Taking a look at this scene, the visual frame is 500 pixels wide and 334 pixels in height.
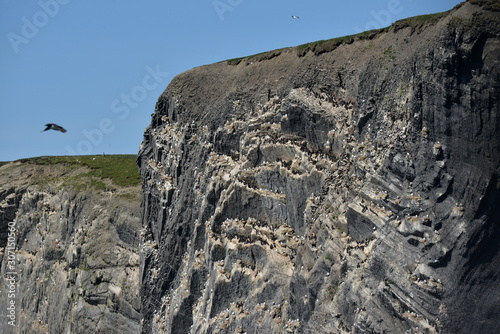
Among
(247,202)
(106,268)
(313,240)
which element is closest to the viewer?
(313,240)

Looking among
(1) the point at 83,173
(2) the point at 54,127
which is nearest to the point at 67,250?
(1) the point at 83,173

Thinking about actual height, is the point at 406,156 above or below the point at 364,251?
above

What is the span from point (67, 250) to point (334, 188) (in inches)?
1250

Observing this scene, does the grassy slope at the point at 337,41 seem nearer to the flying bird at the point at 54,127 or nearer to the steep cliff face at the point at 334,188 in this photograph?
the steep cliff face at the point at 334,188

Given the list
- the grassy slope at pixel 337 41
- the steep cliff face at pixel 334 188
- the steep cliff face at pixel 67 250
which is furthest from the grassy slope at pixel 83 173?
the grassy slope at pixel 337 41

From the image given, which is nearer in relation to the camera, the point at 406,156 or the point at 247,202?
the point at 406,156

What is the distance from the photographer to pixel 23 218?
61.6 metres

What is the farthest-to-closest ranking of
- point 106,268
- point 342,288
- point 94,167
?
point 94,167
point 106,268
point 342,288

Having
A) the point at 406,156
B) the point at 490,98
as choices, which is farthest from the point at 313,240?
the point at 490,98

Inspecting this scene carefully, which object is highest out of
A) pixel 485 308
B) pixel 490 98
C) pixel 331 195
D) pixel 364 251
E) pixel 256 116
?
pixel 256 116

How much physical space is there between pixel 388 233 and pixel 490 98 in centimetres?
821

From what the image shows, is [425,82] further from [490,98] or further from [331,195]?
[331,195]

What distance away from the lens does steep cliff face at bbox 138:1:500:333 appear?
2633 centimetres

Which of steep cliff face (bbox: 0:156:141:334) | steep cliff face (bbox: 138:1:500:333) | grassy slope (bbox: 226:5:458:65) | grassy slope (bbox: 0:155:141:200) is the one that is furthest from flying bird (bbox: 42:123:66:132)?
grassy slope (bbox: 0:155:141:200)
